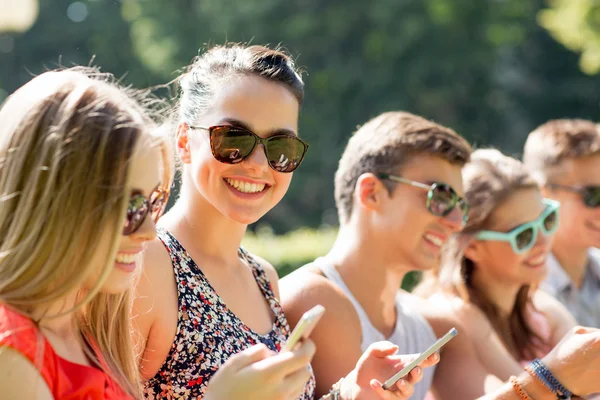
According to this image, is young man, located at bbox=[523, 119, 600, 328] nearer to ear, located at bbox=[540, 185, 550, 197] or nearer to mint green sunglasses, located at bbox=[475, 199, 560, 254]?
ear, located at bbox=[540, 185, 550, 197]

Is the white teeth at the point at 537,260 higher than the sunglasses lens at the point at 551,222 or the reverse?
the reverse

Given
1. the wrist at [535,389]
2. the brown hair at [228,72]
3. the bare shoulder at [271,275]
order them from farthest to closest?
the bare shoulder at [271,275], the wrist at [535,389], the brown hair at [228,72]

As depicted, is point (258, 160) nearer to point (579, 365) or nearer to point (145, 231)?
point (145, 231)

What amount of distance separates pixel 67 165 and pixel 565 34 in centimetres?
1632

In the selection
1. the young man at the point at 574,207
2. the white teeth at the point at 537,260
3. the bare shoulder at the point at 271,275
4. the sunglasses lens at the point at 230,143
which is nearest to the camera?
the sunglasses lens at the point at 230,143

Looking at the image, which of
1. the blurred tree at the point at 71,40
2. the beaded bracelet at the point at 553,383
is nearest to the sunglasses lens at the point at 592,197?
the beaded bracelet at the point at 553,383

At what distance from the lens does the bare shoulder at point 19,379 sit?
Result: 1.89 metres

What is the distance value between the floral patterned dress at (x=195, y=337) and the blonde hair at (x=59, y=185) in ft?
2.03

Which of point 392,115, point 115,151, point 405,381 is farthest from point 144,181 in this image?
point 392,115

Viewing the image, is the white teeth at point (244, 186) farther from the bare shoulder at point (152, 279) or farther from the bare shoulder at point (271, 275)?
the bare shoulder at point (271, 275)

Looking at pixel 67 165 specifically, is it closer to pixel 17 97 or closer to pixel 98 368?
pixel 17 97

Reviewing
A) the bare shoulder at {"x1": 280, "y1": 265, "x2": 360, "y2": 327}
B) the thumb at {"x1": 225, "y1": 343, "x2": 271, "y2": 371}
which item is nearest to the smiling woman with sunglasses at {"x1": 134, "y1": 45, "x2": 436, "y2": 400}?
the bare shoulder at {"x1": 280, "y1": 265, "x2": 360, "y2": 327}

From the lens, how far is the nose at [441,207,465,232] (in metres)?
3.83

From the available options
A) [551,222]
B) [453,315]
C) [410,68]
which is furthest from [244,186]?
[410,68]
